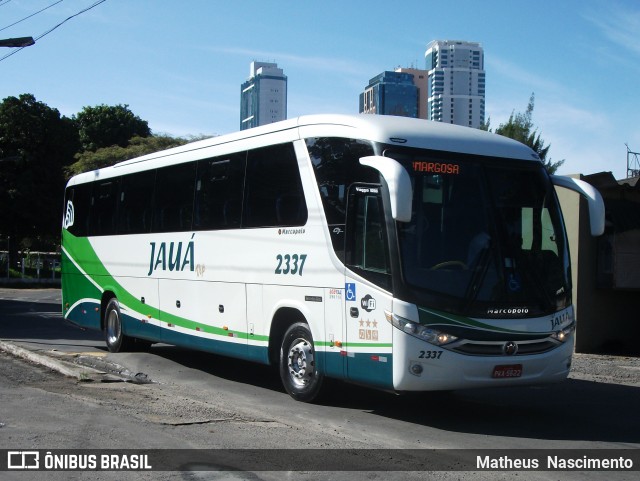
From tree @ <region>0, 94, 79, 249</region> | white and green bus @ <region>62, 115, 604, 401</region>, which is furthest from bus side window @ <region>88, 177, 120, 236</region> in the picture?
tree @ <region>0, 94, 79, 249</region>

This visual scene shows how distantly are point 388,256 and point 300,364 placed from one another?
2345mm

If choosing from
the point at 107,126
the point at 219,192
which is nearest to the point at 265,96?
the point at 107,126

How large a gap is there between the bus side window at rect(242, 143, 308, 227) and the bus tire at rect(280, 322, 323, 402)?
57.7 inches

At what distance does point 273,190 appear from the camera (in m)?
11.0

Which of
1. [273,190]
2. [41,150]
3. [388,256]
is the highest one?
[41,150]

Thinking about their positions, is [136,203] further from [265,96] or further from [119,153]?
[265,96]

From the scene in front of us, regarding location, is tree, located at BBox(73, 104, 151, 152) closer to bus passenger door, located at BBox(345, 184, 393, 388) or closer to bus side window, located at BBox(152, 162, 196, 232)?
bus side window, located at BBox(152, 162, 196, 232)

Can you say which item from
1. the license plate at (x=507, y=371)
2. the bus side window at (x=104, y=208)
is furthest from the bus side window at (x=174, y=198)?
the license plate at (x=507, y=371)

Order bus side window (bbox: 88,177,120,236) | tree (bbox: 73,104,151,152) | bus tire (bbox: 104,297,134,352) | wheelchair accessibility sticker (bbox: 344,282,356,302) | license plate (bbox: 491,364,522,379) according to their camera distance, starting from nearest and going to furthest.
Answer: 1. license plate (bbox: 491,364,522,379)
2. wheelchair accessibility sticker (bbox: 344,282,356,302)
3. bus tire (bbox: 104,297,134,352)
4. bus side window (bbox: 88,177,120,236)
5. tree (bbox: 73,104,151,152)

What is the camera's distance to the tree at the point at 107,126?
2151 inches

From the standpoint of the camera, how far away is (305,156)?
34.0ft

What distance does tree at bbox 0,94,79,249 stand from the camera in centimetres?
5053

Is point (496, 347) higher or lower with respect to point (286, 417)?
higher

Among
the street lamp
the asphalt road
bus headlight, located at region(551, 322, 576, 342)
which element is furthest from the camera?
the street lamp
